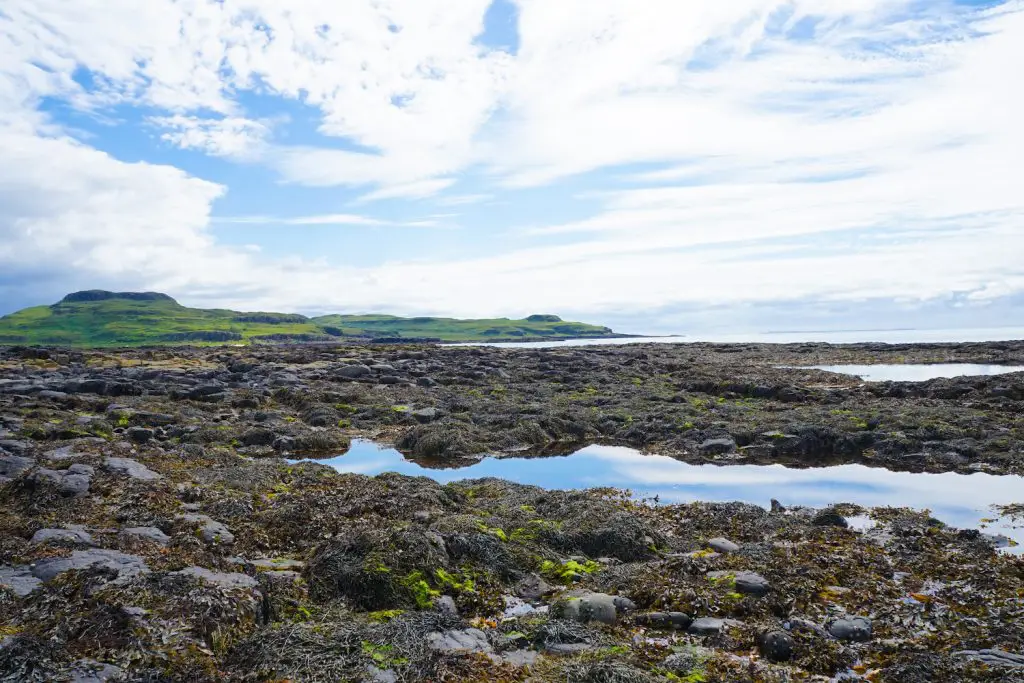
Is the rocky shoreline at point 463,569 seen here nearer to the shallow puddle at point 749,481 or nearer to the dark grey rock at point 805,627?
the dark grey rock at point 805,627

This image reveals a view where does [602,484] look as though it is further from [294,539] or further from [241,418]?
[241,418]

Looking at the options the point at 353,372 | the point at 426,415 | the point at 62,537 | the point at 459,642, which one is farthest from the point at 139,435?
the point at 353,372

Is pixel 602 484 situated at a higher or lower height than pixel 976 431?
lower

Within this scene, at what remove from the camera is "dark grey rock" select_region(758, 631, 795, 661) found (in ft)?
22.4

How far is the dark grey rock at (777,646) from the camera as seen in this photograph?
268 inches

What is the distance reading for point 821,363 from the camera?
52.1m

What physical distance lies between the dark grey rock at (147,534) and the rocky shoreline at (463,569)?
0.18 feet

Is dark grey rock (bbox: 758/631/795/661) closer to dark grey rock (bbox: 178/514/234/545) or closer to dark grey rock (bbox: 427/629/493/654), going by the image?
dark grey rock (bbox: 427/629/493/654)

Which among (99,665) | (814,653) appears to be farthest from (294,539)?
(814,653)

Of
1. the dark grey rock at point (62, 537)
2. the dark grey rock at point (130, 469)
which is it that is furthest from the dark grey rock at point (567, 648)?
the dark grey rock at point (130, 469)

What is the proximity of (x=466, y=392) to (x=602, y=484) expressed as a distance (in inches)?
643

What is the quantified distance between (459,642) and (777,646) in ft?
11.4

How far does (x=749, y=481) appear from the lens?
15.9 metres

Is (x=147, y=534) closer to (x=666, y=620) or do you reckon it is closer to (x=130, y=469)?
(x=130, y=469)
